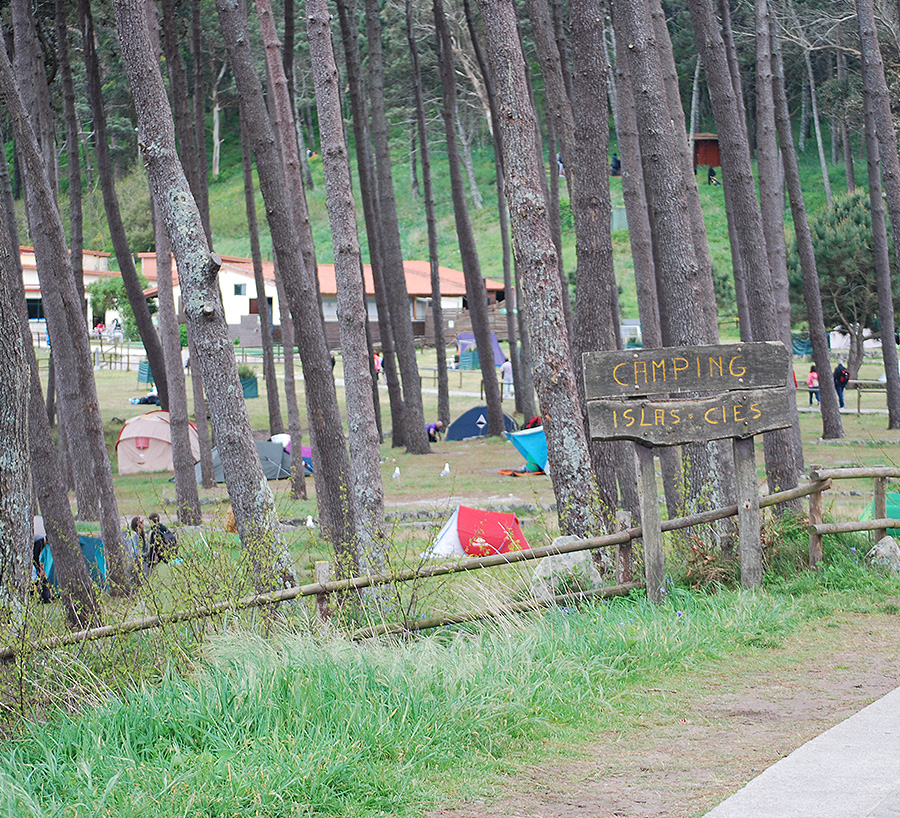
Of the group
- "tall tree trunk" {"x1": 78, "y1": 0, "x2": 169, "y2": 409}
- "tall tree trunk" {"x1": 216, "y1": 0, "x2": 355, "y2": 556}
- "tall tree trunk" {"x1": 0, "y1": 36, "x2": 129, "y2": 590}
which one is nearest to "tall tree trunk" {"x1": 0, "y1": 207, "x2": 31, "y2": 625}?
"tall tree trunk" {"x1": 0, "y1": 36, "x2": 129, "y2": 590}

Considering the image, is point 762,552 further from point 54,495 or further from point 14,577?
point 54,495

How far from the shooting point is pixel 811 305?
1947cm

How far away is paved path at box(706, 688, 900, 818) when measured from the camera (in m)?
3.46

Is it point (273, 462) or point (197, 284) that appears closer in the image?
point (197, 284)

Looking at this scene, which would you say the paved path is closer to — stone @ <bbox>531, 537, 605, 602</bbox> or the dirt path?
the dirt path

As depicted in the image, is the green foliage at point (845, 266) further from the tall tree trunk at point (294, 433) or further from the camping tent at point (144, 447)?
the camping tent at point (144, 447)

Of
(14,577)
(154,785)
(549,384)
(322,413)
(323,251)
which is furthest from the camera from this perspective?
(323,251)

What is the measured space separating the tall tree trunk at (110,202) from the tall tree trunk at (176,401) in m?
1.19

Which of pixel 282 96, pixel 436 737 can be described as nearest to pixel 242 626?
pixel 436 737

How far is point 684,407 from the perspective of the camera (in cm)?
681

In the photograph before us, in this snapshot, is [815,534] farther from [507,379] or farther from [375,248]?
[507,379]

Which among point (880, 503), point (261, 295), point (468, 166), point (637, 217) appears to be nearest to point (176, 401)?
point (261, 295)

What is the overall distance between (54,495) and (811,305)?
50.1ft

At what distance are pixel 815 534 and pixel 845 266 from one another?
90.7 feet
